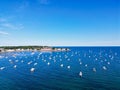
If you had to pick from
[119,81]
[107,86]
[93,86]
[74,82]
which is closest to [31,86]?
[74,82]

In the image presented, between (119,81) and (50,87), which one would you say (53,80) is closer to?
(50,87)

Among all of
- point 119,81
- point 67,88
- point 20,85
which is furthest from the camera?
point 119,81

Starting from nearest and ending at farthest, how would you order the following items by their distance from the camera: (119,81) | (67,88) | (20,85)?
(67,88)
(20,85)
(119,81)

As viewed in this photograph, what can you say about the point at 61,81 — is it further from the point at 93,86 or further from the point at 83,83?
the point at 93,86

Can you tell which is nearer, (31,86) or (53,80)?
(31,86)

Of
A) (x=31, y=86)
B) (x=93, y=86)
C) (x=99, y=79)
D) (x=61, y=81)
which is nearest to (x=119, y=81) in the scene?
(x=99, y=79)

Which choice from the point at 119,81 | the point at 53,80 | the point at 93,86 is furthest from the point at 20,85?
the point at 119,81

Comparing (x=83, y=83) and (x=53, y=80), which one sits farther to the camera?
(x=53, y=80)
